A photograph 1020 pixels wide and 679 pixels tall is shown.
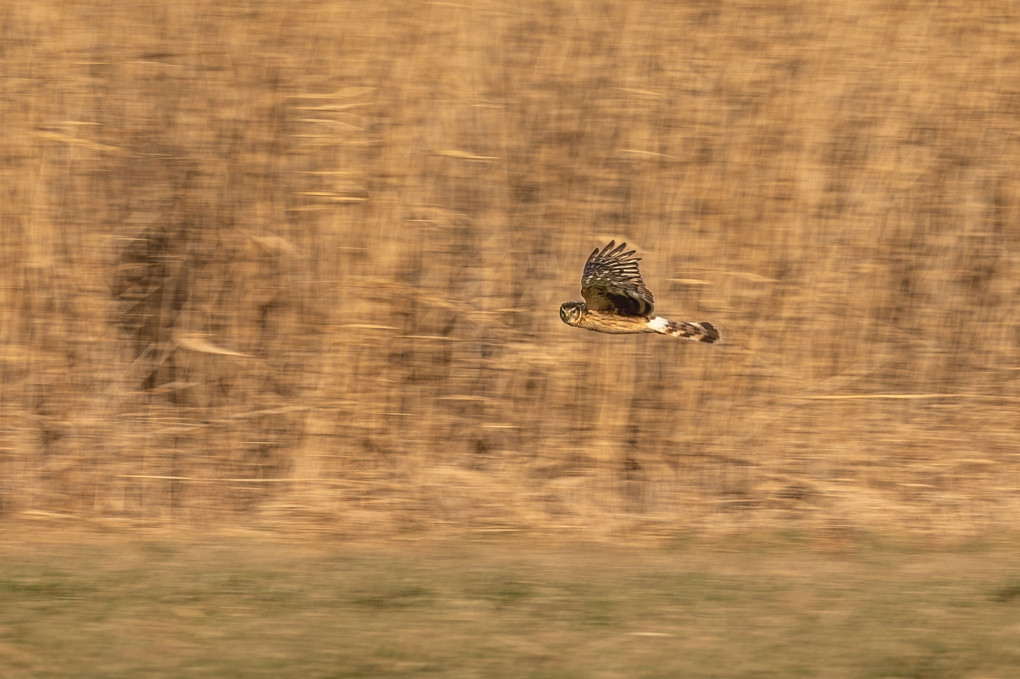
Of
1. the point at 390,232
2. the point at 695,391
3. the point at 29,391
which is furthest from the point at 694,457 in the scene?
the point at 29,391

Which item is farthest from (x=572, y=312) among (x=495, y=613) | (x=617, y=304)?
(x=495, y=613)

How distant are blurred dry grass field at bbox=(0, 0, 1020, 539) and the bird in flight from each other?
47.6 inches

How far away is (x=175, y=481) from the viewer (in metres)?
7.33

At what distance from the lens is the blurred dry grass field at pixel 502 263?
740 centimetres

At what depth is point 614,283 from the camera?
6.18 m

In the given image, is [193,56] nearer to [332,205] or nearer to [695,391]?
[332,205]

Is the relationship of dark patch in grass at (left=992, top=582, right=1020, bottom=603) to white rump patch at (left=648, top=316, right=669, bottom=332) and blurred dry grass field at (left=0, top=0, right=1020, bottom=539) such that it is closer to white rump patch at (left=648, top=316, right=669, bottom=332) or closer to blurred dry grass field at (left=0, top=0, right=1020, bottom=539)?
blurred dry grass field at (left=0, top=0, right=1020, bottom=539)

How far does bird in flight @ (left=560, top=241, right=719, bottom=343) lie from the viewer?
20.3 feet

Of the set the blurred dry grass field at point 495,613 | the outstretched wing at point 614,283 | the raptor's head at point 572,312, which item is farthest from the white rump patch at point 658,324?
the blurred dry grass field at point 495,613

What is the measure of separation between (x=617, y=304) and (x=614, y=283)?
0.20 metres

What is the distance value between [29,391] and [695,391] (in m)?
3.63

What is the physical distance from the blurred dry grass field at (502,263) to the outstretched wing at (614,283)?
1.44 m

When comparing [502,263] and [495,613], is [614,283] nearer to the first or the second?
[495,613]

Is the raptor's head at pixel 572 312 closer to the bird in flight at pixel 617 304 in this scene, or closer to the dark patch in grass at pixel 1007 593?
the bird in flight at pixel 617 304
